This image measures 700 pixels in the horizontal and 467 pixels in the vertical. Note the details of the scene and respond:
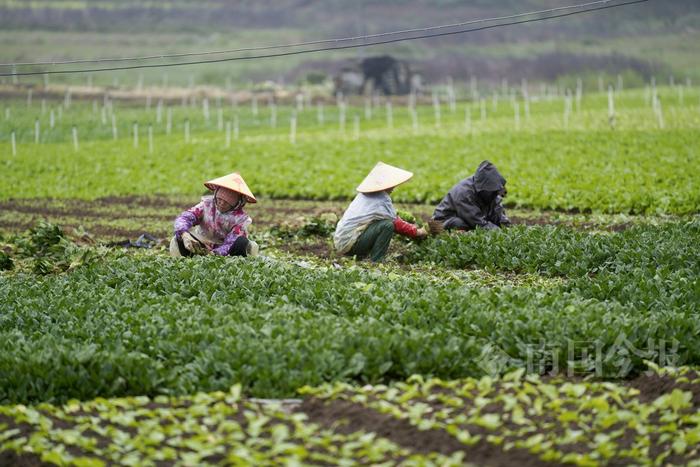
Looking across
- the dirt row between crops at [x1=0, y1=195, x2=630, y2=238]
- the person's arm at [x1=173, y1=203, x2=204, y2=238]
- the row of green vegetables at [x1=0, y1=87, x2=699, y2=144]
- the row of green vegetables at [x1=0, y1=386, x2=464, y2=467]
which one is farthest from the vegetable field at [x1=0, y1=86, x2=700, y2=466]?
the row of green vegetables at [x1=0, y1=87, x2=699, y2=144]

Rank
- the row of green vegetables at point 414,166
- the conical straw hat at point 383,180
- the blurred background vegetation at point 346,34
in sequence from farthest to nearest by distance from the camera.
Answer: the blurred background vegetation at point 346,34, the row of green vegetables at point 414,166, the conical straw hat at point 383,180

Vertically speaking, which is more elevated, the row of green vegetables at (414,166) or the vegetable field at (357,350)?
the vegetable field at (357,350)

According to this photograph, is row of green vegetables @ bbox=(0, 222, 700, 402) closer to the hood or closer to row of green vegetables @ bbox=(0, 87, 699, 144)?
the hood

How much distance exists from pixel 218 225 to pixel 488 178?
3891mm

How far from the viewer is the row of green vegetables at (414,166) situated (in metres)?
21.4

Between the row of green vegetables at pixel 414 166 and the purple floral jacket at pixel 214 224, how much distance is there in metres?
9.14

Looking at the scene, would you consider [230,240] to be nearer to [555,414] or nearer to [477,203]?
[477,203]

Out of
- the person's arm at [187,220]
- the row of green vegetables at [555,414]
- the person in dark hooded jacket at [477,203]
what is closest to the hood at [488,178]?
the person in dark hooded jacket at [477,203]

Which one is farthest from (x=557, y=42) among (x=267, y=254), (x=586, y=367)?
(x=586, y=367)

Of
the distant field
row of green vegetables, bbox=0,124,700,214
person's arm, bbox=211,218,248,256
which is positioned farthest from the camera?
the distant field

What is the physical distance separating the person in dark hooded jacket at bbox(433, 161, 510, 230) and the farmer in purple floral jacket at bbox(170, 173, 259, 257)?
3.21 metres

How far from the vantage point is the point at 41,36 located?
6969 centimetres

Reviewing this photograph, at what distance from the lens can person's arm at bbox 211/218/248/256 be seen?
13.2 meters

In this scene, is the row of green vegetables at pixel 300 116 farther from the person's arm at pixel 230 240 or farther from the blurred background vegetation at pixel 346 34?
the person's arm at pixel 230 240
